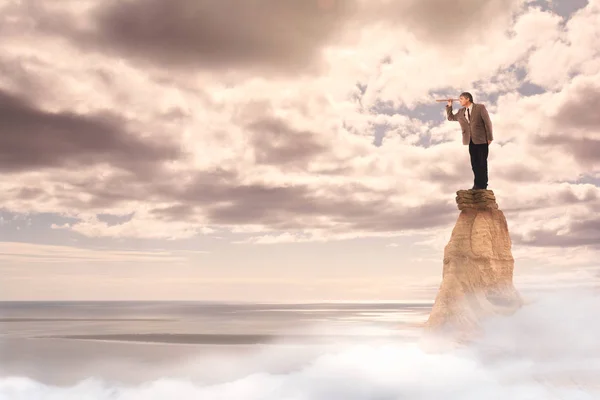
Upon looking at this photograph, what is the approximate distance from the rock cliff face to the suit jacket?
3.09 m

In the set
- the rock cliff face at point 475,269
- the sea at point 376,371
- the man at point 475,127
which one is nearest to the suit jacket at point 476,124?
the man at point 475,127

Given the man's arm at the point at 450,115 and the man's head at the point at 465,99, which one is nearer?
the man's head at the point at 465,99

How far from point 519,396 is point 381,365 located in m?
10.4

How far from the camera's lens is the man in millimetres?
28719

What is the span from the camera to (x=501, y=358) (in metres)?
28.5

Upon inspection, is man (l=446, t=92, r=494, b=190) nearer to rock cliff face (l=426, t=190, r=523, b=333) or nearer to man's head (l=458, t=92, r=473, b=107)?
man's head (l=458, t=92, r=473, b=107)

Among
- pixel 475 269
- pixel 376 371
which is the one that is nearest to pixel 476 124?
pixel 475 269

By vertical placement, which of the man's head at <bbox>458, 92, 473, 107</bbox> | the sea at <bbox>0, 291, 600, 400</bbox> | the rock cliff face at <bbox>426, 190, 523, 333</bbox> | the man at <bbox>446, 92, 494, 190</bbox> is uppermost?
the man's head at <bbox>458, 92, 473, 107</bbox>

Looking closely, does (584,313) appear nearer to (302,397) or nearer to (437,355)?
(437,355)

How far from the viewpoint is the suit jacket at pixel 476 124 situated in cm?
2864

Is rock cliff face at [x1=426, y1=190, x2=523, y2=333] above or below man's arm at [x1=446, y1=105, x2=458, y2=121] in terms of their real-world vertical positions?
below

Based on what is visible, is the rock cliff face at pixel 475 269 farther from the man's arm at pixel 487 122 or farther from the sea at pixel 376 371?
the man's arm at pixel 487 122

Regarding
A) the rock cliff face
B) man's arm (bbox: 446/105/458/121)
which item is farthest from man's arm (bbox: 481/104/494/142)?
the rock cliff face

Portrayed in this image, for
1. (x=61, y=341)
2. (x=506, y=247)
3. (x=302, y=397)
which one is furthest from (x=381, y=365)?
(x=61, y=341)
